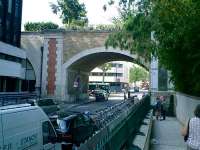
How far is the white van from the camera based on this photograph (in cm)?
739

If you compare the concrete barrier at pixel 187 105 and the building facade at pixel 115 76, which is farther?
the building facade at pixel 115 76

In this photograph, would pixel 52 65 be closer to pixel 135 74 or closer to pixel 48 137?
pixel 48 137

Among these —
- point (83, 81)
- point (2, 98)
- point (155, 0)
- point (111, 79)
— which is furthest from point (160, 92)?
point (111, 79)

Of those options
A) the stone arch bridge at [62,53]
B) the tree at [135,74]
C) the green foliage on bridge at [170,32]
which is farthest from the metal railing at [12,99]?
the tree at [135,74]

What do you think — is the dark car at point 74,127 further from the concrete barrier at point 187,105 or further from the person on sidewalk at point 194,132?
the person on sidewalk at point 194,132

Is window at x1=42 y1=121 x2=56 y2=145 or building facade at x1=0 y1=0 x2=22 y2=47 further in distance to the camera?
building facade at x1=0 y1=0 x2=22 y2=47

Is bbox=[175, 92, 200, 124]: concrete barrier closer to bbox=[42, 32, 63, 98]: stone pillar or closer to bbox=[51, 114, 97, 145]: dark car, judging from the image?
bbox=[51, 114, 97, 145]: dark car

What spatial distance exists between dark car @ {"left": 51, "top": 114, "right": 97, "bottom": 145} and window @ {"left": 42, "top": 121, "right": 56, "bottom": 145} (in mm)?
3431

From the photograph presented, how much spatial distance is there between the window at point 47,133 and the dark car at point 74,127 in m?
3.43

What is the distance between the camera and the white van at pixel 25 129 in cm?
739

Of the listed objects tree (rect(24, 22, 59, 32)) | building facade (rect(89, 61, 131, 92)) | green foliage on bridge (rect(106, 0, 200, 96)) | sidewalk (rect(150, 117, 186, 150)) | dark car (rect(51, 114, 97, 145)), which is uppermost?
tree (rect(24, 22, 59, 32))

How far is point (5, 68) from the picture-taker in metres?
44.4

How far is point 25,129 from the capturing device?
27.1 ft

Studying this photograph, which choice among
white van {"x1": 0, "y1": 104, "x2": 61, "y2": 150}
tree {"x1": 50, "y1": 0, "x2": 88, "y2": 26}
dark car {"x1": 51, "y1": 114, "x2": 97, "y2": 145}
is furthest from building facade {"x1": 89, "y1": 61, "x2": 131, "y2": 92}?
white van {"x1": 0, "y1": 104, "x2": 61, "y2": 150}
